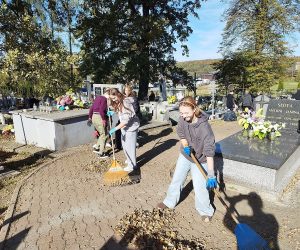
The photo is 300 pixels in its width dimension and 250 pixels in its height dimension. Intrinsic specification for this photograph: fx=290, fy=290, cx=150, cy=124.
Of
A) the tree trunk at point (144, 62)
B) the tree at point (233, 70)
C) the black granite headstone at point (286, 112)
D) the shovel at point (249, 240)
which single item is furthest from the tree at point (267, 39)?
the shovel at point (249, 240)

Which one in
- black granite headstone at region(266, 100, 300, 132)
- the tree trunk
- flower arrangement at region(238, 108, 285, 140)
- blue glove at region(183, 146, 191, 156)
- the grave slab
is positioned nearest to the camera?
blue glove at region(183, 146, 191, 156)

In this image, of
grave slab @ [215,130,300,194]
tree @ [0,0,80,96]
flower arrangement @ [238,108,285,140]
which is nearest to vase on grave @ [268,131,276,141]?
flower arrangement @ [238,108,285,140]

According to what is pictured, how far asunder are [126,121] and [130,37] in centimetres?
1401

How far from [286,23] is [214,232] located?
67.2 ft

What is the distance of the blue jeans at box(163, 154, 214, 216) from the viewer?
14.7 ft

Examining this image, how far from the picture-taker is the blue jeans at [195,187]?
4.48 metres

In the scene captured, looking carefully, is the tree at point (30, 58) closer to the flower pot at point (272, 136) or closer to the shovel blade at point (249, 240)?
the flower pot at point (272, 136)

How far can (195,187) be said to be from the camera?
4.55m

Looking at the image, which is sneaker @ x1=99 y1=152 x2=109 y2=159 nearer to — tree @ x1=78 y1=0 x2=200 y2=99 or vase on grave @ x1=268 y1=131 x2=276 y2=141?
vase on grave @ x1=268 y1=131 x2=276 y2=141

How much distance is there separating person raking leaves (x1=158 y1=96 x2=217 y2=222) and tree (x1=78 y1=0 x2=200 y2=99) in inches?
565

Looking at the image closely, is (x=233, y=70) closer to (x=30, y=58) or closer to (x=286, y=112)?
(x=286, y=112)

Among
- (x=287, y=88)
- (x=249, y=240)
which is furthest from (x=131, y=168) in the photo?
(x=287, y=88)

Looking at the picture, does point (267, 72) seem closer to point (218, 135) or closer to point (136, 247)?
point (218, 135)

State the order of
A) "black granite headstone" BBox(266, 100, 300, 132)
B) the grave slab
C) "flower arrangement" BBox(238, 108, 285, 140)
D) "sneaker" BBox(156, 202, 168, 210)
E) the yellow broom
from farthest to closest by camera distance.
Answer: "black granite headstone" BBox(266, 100, 300, 132), "flower arrangement" BBox(238, 108, 285, 140), the yellow broom, the grave slab, "sneaker" BBox(156, 202, 168, 210)
